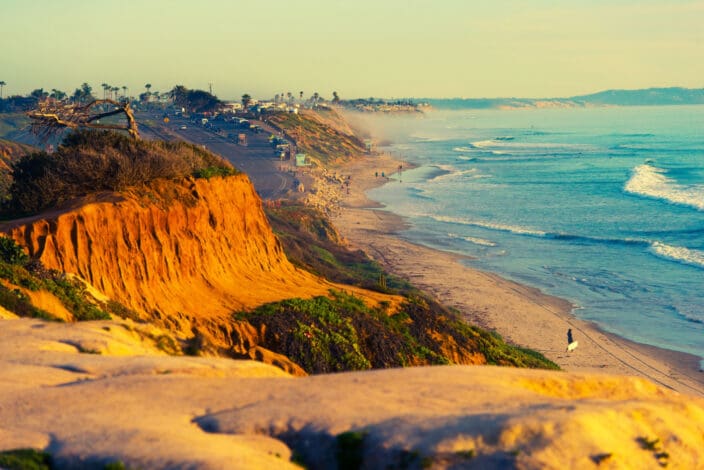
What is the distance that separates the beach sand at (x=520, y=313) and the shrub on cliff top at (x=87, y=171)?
16542 millimetres

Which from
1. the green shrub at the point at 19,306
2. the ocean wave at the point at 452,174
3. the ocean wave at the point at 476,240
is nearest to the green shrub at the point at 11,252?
the green shrub at the point at 19,306

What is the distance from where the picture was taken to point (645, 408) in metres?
10.6

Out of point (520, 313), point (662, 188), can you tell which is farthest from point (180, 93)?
point (520, 313)

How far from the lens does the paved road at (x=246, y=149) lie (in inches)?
3254

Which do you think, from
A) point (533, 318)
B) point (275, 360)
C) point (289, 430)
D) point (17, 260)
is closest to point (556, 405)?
point (289, 430)

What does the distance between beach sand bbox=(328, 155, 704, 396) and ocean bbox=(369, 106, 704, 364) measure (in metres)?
A: 1.06

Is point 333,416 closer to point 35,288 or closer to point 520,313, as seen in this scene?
point 35,288

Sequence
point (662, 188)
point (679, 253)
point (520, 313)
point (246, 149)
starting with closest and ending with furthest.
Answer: point (520, 313) → point (679, 253) → point (662, 188) → point (246, 149)

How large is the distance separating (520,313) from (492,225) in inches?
948

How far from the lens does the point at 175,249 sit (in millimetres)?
23422

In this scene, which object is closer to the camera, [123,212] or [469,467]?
[469,467]

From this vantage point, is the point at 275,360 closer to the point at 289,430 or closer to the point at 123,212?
the point at 123,212

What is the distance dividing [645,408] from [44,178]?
17352 mm

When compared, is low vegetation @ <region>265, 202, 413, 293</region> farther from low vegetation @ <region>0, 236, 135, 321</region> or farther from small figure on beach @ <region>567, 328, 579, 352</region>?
low vegetation @ <region>0, 236, 135, 321</region>
